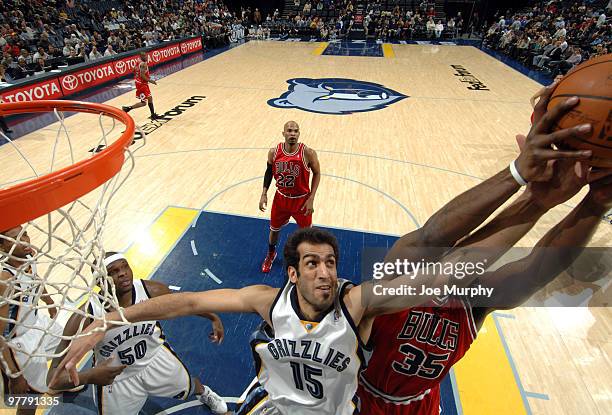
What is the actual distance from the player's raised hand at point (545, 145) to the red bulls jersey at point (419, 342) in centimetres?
81

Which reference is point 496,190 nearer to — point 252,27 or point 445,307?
point 445,307

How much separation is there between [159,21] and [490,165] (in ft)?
65.5

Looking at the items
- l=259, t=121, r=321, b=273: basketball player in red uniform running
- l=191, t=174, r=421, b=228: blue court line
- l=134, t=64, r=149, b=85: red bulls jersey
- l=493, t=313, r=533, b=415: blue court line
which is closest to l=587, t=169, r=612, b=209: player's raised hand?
l=493, t=313, r=533, b=415: blue court line

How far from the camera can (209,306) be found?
2033 millimetres

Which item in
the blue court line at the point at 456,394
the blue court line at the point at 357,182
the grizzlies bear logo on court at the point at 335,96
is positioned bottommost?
the blue court line at the point at 456,394

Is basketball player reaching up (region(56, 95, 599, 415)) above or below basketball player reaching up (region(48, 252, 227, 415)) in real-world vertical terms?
above

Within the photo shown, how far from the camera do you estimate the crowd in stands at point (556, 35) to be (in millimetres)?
13023

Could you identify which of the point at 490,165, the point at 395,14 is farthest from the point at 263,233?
the point at 395,14

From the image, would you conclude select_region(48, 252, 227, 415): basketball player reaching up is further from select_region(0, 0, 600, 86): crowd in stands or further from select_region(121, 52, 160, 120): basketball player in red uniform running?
select_region(0, 0, 600, 86): crowd in stands

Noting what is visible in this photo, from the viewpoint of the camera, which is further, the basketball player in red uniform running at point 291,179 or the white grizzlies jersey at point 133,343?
the basketball player in red uniform running at point 291,179

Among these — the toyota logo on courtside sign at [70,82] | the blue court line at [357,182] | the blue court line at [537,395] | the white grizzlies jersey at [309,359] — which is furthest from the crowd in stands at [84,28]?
the blue court line at [537,395]

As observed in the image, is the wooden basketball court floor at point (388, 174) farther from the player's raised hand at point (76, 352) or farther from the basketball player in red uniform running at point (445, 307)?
the player's raised hand at point (76, 352)

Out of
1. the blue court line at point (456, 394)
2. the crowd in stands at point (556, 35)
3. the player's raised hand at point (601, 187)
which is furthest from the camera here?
the crowd in stands at point (556, 35)

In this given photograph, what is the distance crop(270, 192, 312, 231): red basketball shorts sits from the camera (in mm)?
4438
